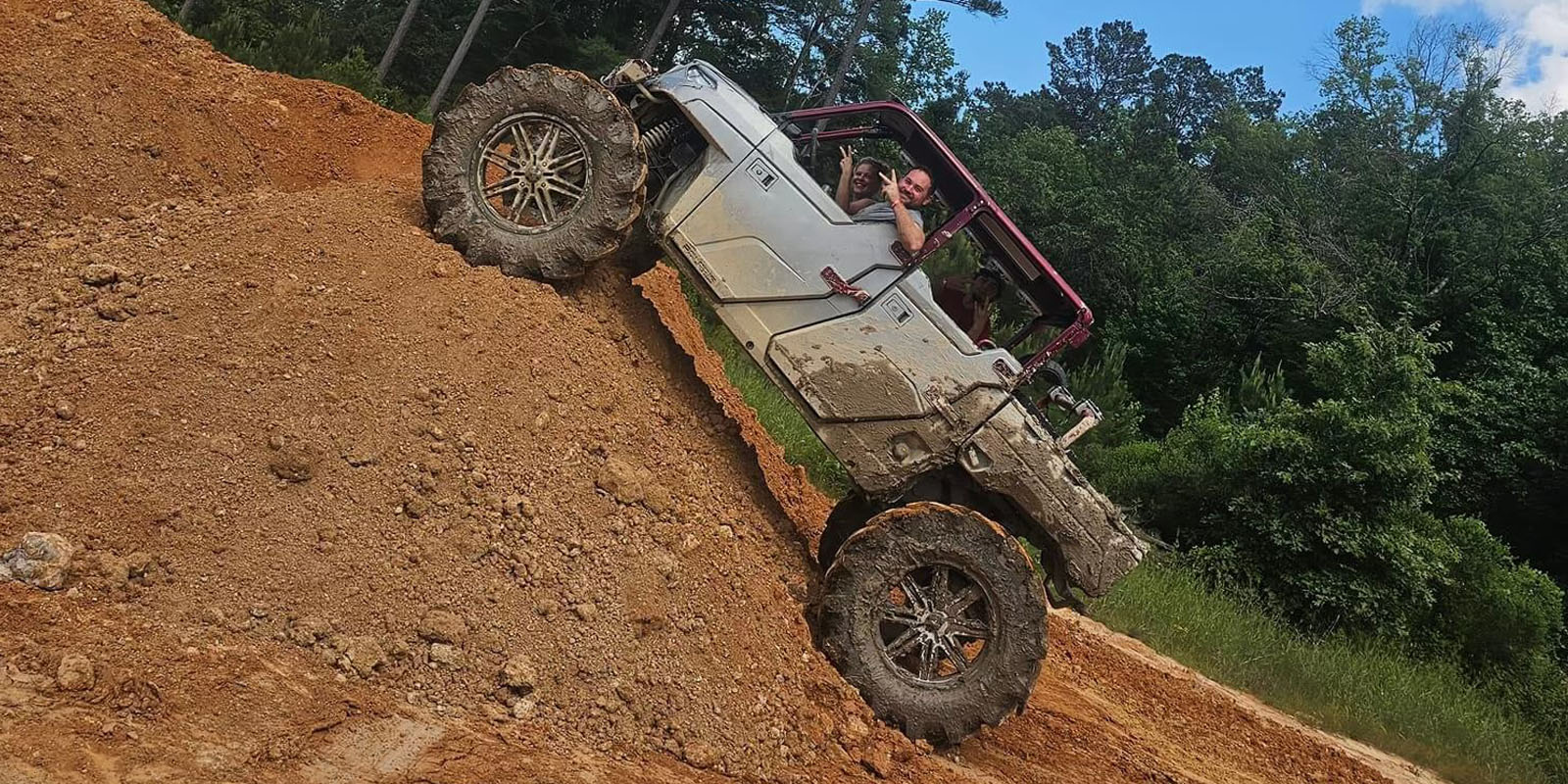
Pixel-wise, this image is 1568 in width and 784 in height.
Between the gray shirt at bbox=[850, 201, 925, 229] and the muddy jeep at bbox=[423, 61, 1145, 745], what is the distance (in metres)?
0.09

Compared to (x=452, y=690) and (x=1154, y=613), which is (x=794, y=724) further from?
(x=1154, y=613)

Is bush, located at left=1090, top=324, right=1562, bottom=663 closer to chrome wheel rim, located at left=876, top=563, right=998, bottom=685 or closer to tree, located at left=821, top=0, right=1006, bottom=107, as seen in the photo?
chrome wheel rim, located at left=876, top=563, right=998, bottom=685

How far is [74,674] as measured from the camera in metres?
3.36

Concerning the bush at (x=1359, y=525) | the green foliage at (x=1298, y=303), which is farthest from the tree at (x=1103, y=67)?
the bush at (x=1359, y=525)

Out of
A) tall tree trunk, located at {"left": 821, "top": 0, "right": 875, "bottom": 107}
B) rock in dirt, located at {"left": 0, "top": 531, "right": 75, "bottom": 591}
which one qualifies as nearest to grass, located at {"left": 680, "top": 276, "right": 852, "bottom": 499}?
rock in dirt, located at {"left": 0, "top": 531, "right": 75, "bottom": 591}

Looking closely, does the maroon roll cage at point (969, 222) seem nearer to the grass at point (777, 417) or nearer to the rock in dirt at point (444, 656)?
the grass at point (777, 417)

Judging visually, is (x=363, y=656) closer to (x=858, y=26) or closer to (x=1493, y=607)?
(x=1493, y=607)

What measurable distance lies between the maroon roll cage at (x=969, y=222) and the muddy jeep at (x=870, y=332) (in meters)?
0.01

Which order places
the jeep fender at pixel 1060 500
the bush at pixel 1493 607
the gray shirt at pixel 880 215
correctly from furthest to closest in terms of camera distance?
the bush at pixel 1493 607, the gray shirt at pixel 880 215, the jeep fender at pixel 1060 500

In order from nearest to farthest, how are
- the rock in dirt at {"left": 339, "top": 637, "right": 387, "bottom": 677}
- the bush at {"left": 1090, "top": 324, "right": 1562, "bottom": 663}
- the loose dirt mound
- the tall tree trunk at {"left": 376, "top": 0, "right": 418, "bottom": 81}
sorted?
the rock in dirt at {"left": 339, "top": 637, "right": 387, "bottom": 677} → the loose dirt mound → the bush at {"left": 1090, "top": 324, "right": 1562, "bottom": 663} → the tall tree trunk at {"left": 376, "top": 0, "right": 418, "bottom": 81}

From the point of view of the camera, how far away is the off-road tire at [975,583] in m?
5.14

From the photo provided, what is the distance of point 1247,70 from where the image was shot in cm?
5728

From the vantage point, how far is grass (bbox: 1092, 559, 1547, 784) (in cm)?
841

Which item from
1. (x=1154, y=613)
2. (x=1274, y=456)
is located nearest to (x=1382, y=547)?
(x=1274, y=456)
